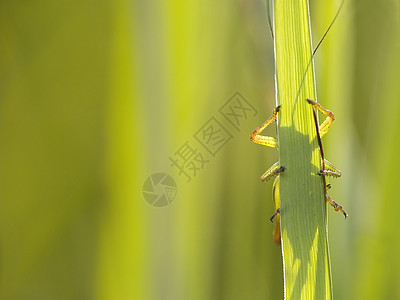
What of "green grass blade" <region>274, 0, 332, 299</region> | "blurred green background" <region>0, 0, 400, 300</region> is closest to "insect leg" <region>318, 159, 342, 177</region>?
"green grass blade" <region>274, 0, 332, 299</region>

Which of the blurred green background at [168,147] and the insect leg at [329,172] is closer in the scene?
the insect leg at [329,172]

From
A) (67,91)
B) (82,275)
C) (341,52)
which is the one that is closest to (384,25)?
(341,52)

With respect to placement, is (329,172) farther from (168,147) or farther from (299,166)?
(168,147)

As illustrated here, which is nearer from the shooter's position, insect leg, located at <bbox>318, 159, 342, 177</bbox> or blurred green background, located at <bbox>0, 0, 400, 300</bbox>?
insect leg, located at <bbox>318, 159, 342, 177</bbox>

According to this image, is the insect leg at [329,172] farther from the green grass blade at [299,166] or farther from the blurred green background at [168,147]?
the blurred green background at [168,147]

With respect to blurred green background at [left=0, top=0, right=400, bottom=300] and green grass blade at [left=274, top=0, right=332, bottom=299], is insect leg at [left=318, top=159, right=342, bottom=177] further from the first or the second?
blurred green background at [left=0, top=0, right=400, bottom=300]

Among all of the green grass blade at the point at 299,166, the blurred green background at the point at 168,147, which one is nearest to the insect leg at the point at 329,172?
the green grass blade at the point at 299,166
